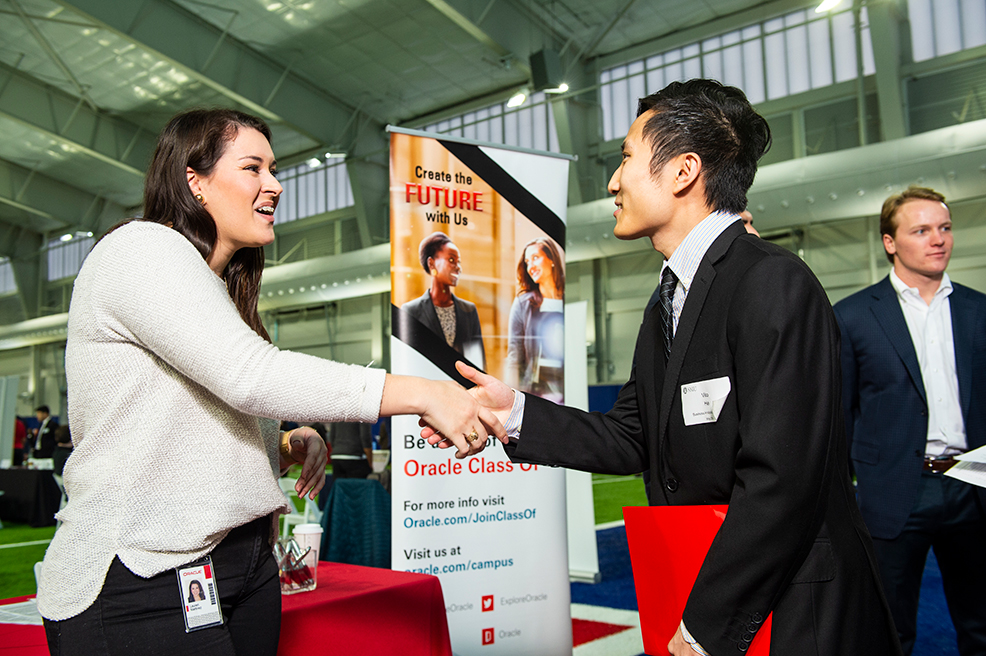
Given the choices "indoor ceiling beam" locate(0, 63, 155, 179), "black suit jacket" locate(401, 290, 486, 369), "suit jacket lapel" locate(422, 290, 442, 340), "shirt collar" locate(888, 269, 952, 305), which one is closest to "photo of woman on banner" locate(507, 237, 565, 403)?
"black suit jacket" locate(401, 290, 486, 369)

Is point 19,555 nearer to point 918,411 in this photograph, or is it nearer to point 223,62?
point 918,411

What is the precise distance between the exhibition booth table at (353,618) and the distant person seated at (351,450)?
192 inches

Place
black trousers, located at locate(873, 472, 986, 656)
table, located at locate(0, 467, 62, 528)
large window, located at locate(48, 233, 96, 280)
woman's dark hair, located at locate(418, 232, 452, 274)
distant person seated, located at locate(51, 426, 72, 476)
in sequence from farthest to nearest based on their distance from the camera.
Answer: large window, located at locate(48, 233, 96, 280), distant person seated, located at locate(51, 426, 72, 476), table, located at locate(0, 467, 62, 528), woman's dark hair, located at locate(418, 232, 452, 274), black trousers, located at locate(873, 472, 986, 656)

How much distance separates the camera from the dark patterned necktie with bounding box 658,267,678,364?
1397mm

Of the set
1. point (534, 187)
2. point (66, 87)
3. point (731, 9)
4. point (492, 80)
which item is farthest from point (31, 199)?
point (534, 187)

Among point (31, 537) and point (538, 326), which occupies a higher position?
point (538, 326)

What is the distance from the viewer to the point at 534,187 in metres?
3.51

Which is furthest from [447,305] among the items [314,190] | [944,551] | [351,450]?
[314,190]

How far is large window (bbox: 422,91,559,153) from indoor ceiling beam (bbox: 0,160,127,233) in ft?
34.6

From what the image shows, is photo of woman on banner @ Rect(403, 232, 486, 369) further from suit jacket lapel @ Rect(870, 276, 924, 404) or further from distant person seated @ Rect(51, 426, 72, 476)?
distant person seated @ Rect(51, 426, 72, 476)

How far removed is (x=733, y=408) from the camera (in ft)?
3.89

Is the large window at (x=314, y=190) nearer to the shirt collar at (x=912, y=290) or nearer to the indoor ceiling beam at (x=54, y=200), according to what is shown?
the indoor ceiling beam at (x=54, y=200)

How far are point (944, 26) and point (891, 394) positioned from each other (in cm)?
1079

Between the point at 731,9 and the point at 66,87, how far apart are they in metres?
12.6
